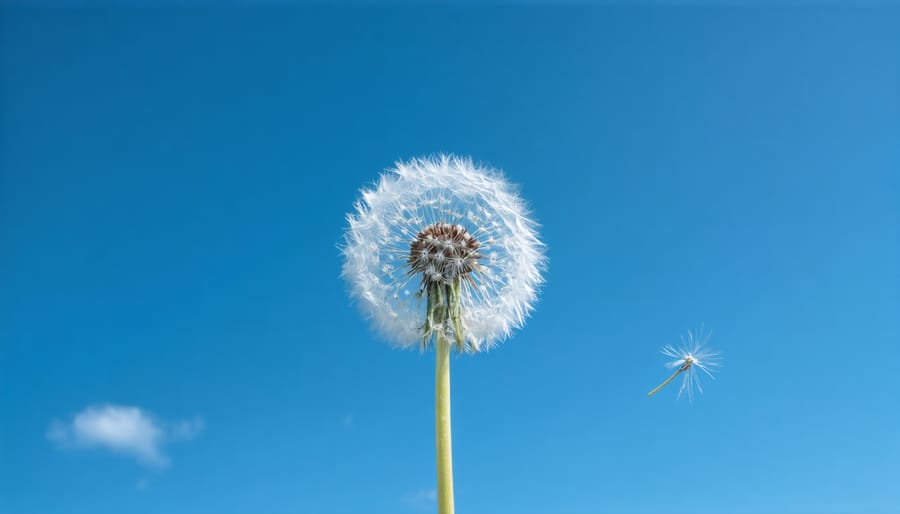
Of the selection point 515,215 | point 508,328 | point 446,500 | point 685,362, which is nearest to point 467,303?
point 508,328

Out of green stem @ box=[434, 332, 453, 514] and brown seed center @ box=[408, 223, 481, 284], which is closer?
green stem @ box=[434, 332, 453, 514]

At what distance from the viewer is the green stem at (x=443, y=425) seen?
51.5 ft

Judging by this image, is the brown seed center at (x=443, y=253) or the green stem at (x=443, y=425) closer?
the green stem at (x=443, y=425)

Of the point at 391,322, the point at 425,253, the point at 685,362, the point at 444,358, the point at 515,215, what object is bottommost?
the point at 685,362

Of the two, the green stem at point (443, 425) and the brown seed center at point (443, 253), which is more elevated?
the brown seed center at point (443, 253)

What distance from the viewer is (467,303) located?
1814 centimetres

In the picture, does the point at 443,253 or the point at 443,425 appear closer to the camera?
the point at 443,425

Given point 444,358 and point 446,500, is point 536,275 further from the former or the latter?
point 446,500

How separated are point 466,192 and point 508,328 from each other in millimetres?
3456

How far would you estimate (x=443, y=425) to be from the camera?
1633 centimetres

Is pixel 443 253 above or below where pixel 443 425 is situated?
above

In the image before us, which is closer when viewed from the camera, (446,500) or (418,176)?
(446,500)

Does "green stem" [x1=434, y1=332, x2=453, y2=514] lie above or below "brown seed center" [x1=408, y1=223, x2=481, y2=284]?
below

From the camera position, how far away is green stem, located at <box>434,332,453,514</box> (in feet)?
51.5
